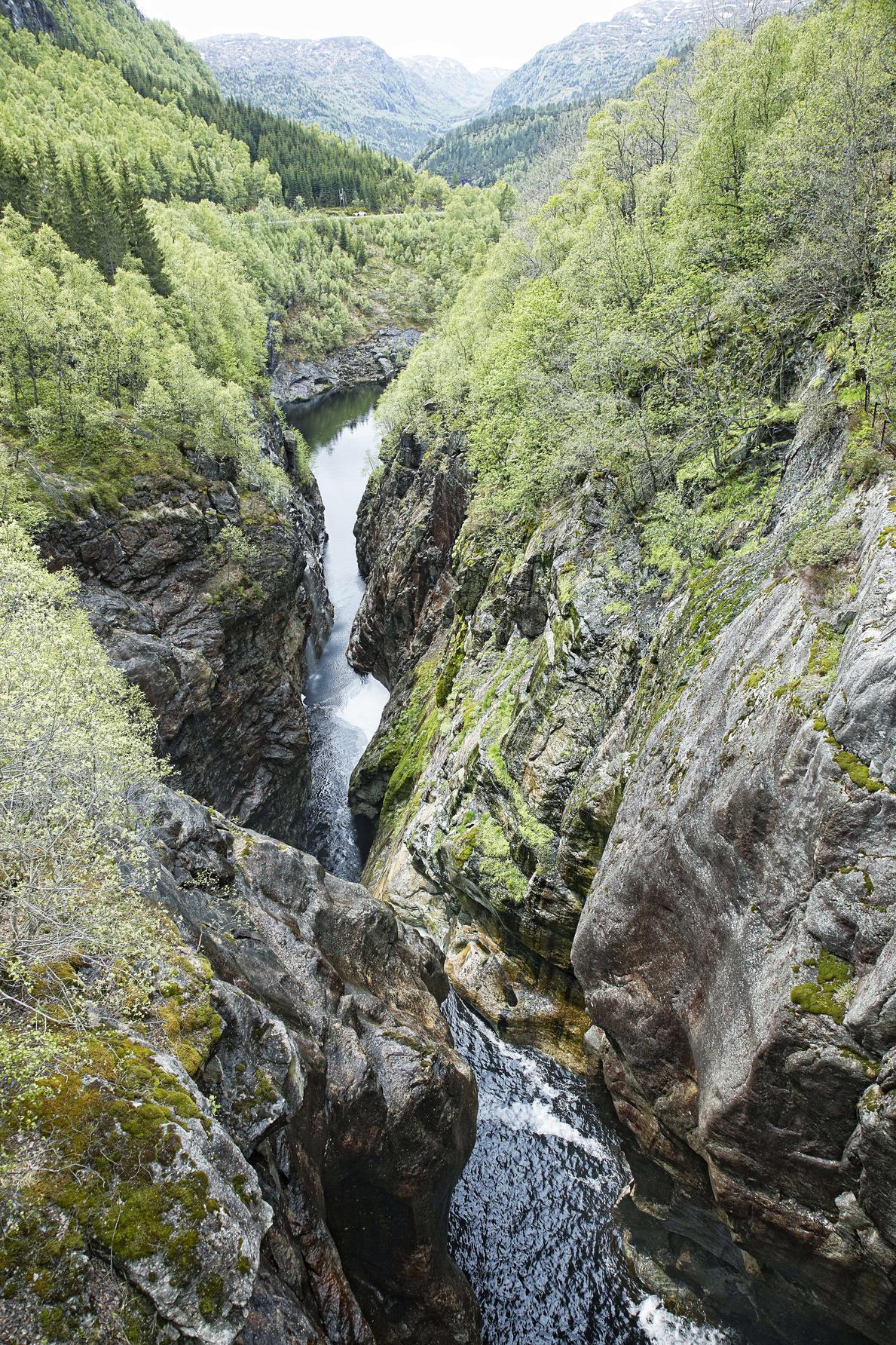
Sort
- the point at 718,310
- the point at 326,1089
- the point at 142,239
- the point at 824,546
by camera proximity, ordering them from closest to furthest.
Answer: the point at 824,546
the point at 326,1089
the point at 718,310
the point at 142,239

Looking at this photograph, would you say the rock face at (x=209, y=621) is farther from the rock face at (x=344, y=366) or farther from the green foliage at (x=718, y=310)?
the rock face at (x=344, y=366)

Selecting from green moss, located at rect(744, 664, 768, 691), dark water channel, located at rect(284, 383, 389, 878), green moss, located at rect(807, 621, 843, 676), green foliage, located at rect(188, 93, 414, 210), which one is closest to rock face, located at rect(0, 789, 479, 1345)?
green moss, located at rect(744, 664, 768, 691)

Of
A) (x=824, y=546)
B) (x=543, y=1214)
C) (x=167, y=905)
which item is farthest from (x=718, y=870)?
(x=543, y=1214)

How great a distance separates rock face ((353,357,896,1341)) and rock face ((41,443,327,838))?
586 inches

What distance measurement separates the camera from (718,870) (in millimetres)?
12680

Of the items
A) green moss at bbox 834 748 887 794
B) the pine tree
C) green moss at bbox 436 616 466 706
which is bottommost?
green moss at bbox 436 616 466 706

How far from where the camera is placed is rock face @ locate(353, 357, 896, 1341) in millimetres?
10008

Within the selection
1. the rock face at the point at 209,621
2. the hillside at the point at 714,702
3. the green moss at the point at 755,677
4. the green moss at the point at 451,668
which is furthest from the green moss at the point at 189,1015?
the green moss at the point at 451,668

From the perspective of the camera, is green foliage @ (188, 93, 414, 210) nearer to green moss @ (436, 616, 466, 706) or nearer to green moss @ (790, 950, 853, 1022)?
green moss @ (436, 616, 466, 706)

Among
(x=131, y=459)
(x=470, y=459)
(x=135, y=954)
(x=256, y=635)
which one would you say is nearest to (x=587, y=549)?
(x=470, y=459)

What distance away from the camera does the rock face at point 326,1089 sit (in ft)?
37.2

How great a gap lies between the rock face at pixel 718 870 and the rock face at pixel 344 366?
10657cm

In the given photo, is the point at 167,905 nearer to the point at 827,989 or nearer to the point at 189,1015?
the point at 189,1015

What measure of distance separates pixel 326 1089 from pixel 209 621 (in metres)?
28.2
